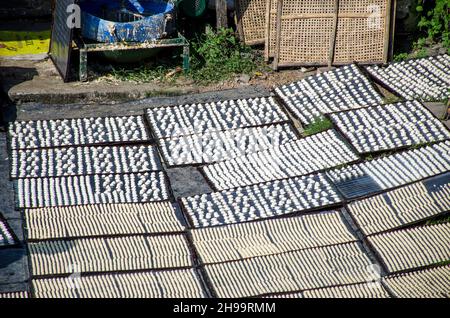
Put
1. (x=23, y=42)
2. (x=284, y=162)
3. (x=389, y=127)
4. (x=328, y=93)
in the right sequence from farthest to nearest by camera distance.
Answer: (x=23, y=42)
(x=328, y=93)
(x=389, y=127)
(x=284, y=162)

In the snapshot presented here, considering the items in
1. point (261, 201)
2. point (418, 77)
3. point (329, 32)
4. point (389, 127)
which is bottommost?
point (261, 201)

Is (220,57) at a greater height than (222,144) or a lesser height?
greater

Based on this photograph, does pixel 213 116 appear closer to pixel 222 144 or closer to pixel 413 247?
pixel 222 144

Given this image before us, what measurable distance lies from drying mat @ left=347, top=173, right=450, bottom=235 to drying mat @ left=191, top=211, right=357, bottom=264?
0.23 m

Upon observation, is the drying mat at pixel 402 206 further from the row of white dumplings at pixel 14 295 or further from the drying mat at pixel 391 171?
the row of white dumplings at pixel 14 295

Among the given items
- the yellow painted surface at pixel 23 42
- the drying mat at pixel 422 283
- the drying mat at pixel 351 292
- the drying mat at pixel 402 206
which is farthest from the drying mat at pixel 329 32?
the drying mat at pixel 351 292

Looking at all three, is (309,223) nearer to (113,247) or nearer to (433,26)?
(113,247)

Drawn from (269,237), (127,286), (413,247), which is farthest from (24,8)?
(413,247)

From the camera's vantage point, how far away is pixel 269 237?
7984 millimetres

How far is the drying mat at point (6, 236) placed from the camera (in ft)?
25.5

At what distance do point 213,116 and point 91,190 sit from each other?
2.09 meters

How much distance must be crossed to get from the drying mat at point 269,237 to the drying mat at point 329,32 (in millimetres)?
3547

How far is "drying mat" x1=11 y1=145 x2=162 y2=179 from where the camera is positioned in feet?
29.5
